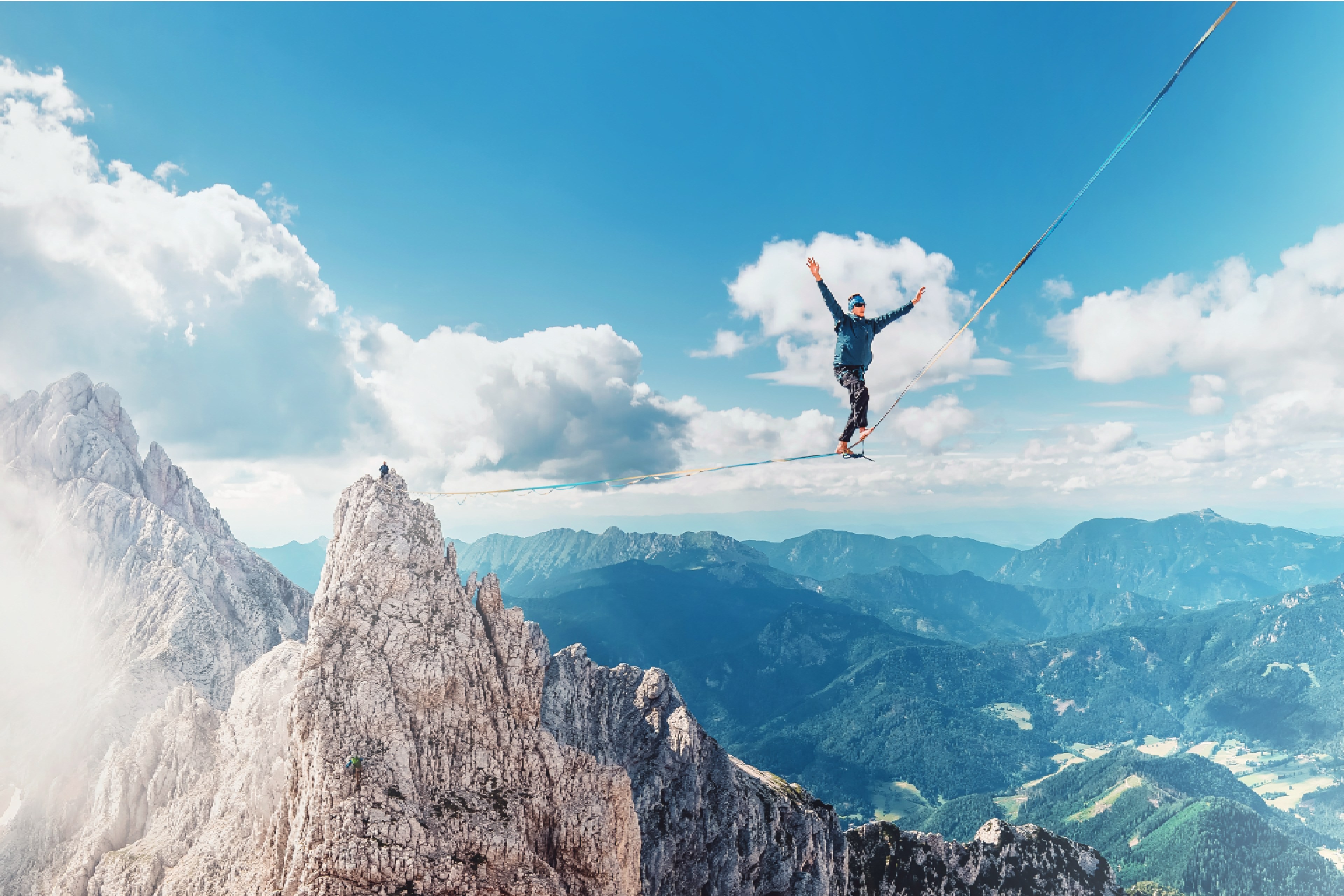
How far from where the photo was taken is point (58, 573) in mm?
97375

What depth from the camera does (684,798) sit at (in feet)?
230

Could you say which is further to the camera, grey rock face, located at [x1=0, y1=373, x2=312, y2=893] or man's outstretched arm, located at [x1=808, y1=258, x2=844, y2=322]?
grey rock face, located at [x1=0, y1=373, x2=312, y2=893]

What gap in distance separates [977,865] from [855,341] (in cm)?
12625

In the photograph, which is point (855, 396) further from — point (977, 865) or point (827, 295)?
point (977, 865)

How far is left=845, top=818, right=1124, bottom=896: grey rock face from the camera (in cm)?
10069

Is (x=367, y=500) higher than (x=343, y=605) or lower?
higher

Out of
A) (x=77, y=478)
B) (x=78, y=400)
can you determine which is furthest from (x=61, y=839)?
(x=78, y=400)

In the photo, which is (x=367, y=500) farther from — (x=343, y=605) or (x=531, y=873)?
(x=531, y=873)

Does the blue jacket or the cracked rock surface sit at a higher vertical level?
the blue jacket

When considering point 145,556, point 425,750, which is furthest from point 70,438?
point 425,750

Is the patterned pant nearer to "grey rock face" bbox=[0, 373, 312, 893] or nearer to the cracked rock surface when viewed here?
the cracked rock surface

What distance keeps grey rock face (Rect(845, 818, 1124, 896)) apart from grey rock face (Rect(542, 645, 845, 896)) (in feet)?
57.7

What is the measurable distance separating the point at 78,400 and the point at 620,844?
14089cm

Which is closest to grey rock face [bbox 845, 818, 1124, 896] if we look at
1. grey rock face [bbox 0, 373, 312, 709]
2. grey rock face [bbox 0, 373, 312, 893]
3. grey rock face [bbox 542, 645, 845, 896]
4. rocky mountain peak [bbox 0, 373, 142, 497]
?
grey rock face [bbox 542, 645, 845, 896]
